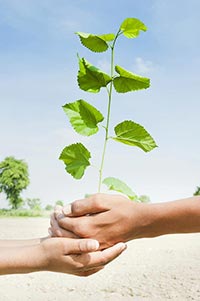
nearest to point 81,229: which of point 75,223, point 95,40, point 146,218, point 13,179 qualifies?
point 75,223

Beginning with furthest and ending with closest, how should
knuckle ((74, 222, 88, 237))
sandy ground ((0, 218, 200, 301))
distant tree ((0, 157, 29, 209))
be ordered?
distant tree ((0, 157, 29, 209)) → sandy ground ((0, 218, 200, 301)) → knuckle ((74, 222, 88, 237))

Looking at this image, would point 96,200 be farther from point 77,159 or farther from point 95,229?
point 77,159

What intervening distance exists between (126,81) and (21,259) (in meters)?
0.92

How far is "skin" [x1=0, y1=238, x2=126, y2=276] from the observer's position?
1785mm

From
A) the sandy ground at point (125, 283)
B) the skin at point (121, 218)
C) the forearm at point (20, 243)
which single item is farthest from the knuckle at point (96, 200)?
the sandy ground at point (125, 283)

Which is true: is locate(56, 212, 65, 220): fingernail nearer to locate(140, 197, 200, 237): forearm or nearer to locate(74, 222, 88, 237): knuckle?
locate(74, 222, 88, 237): knuckle

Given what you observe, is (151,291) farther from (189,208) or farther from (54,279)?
(189,208)

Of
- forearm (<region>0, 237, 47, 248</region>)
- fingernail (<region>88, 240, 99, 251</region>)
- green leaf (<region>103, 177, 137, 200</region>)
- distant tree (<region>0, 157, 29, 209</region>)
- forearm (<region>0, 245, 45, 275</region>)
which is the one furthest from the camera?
distant tree (<region>0, 157, 29, 209</region>)

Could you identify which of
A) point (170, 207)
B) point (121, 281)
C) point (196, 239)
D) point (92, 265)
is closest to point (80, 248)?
point (92, 265)

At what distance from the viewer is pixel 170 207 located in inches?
69.6

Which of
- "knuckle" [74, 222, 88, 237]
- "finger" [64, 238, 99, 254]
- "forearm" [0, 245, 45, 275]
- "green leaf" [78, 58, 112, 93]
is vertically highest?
"green leaf" [78, 58, 112, 93]

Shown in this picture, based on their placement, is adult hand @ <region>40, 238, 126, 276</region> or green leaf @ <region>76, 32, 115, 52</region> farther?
adult hand @ <region>40, 238, 126, 276</region>

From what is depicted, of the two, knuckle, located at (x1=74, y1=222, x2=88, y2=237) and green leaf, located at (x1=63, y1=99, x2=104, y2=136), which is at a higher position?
green leaf, located at (x1=63, y1=99, x2=104, y2=136)

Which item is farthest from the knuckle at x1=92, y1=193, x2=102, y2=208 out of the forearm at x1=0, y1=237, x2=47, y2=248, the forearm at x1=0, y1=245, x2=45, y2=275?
the forearm at x1=0, y1=237, x2=47, y2=248
